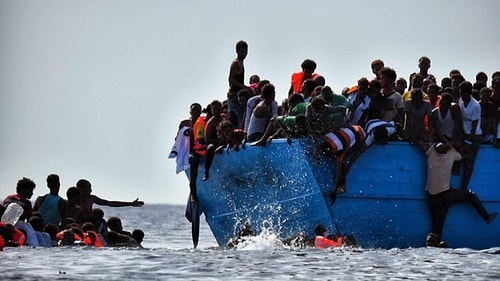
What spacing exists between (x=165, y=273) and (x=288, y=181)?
226 inches

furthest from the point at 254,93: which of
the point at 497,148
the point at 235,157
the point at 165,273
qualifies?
the point at 165,273

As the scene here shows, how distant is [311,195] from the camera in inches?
899

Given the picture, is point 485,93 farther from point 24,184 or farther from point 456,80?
point 24,184

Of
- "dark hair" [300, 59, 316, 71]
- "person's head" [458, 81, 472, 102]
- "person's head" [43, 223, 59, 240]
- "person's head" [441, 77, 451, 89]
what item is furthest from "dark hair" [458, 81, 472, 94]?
"person's head" [43, 223, 59, 240]

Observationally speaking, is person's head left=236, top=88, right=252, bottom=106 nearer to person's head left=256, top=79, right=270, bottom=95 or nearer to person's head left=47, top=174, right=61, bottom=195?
person's head left=256, top=79, right=270, bottom=95

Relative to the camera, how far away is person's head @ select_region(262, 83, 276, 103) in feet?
76.7

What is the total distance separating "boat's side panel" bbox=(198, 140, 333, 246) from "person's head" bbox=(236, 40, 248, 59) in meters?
1.69

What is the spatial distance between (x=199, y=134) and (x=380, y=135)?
444 centimetres

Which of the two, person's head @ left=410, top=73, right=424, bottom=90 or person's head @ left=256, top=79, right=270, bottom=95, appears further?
person's head @ left=256, top=79, right=270, bottom=95

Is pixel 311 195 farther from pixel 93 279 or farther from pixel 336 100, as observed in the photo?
pixel 93 279

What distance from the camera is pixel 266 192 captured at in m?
24.2

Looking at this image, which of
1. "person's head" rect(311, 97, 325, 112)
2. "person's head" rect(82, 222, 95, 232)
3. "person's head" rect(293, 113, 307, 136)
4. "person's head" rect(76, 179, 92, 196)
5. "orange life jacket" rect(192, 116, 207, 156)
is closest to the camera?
"person's head" rect(311, 97, 325, 112)

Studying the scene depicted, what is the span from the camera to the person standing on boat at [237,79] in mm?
24703

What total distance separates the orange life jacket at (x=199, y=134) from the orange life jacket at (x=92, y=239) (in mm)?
3264
